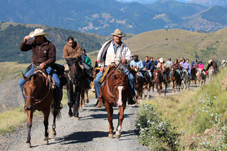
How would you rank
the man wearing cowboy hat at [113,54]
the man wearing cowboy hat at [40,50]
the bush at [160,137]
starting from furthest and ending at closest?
the man wearing cowboy hat at [113,54], the man wearing cowboy hat at [40,50], the bush at [160,137]

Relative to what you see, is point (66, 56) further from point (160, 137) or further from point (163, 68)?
point (163, 68)

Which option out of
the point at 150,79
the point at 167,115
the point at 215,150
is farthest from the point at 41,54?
the point at 150,79

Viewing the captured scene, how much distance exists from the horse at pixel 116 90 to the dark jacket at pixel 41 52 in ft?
6.23

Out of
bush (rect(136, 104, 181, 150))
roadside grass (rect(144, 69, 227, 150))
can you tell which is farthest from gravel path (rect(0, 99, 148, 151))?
roadside grass (rect(144, 69, 227, 150))

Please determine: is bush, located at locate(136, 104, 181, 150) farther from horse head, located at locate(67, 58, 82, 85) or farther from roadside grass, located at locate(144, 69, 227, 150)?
horse head, located at locate(67, 58, 82, 85)

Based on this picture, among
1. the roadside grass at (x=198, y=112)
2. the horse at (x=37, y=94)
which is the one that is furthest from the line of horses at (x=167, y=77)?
the horse at (x=37, y=94)

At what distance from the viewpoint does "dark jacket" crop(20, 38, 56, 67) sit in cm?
836

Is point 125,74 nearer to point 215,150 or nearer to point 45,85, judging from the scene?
point 45,85

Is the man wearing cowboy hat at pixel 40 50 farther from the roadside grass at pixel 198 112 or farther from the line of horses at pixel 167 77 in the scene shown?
the line of horses at pixel 167 77

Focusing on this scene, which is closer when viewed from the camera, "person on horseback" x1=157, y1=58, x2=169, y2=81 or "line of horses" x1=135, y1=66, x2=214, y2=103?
"line of horses" x1=135, y1=66, x2=214, y2=103

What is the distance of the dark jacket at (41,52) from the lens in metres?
8.36

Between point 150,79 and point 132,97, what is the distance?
12019 millimetres

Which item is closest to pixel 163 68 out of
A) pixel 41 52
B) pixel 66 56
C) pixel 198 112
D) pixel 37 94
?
pixel 198 112

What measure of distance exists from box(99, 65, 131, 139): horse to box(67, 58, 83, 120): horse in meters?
2.43
